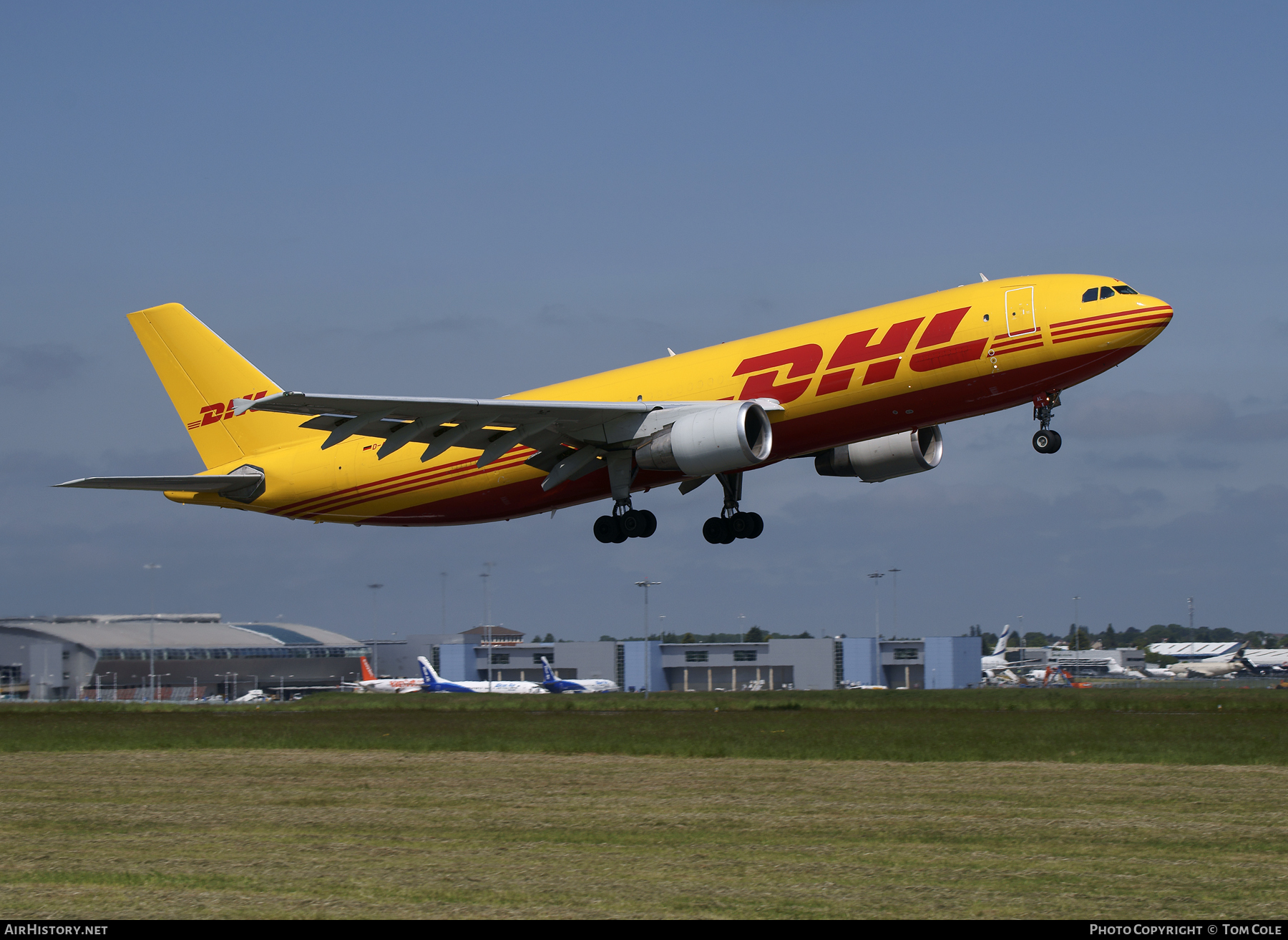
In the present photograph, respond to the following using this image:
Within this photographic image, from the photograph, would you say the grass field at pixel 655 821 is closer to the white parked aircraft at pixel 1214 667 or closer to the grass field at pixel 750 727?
the grass field at pixel 750 727

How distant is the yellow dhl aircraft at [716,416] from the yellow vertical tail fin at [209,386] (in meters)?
1.18

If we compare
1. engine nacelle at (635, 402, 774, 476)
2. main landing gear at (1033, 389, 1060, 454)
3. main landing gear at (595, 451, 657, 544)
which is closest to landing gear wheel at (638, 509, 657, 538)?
main landing gear at (595, 451, 657, 544)

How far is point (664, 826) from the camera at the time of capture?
2100cm

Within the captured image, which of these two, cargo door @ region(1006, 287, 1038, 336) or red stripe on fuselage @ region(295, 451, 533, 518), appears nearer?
cargo door @ region(1006, 287, 1038, 336)

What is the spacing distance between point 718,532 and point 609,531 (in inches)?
116

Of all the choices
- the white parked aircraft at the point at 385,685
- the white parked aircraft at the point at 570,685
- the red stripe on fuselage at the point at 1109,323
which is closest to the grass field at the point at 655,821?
the red stripe on fuselage at the point at 1109,323

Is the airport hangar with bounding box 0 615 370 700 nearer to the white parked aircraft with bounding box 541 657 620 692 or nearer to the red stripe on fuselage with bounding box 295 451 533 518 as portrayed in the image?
the white parked aircraft with bounding box 541 657 620 692

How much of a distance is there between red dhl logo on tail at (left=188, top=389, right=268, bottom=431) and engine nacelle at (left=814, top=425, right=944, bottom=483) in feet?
55.5

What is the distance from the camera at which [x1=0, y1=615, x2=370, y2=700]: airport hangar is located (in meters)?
101

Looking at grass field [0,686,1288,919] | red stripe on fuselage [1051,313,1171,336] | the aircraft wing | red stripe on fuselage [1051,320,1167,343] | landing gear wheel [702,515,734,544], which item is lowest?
grass field [0,686,1288,919]

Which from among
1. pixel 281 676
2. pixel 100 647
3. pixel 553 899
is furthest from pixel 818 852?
pixel 281 676

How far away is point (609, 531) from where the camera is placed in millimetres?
33312

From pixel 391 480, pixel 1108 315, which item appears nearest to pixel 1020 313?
pixel 1108 315

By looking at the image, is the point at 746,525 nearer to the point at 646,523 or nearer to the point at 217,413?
the point at 646,523
